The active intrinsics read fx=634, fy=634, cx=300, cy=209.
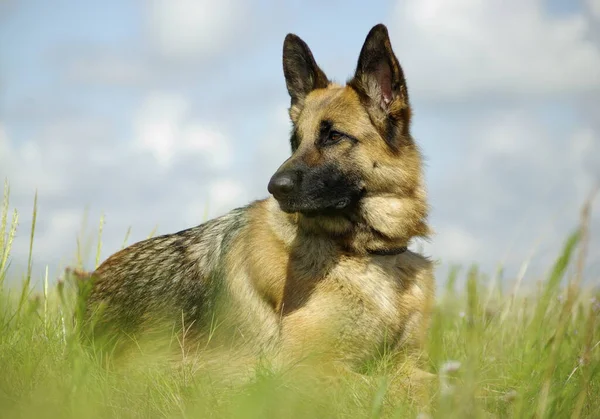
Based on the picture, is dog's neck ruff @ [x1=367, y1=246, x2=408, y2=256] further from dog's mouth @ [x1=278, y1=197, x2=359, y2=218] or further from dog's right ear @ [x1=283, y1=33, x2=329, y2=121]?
dog's right ear @ [x1=283, y1=33, x2=329, y2=121]

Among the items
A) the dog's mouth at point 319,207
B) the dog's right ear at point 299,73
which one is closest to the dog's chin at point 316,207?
the dog's mouth at point 319,207

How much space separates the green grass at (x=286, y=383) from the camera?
261 centimetres

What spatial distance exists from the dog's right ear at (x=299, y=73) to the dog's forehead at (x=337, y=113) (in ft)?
0.98

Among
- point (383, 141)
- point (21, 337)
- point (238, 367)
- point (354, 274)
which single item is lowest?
point (238, 367)

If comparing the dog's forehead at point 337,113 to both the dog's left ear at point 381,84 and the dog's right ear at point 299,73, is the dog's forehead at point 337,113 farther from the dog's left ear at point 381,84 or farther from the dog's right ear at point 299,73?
the dog's right ear at point 299,73

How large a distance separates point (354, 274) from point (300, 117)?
138cm

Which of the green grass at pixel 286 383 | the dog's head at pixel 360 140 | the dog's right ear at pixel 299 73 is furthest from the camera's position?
the dog's right ear at pixel 299 73

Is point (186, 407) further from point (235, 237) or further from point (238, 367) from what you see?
point (235, 237)

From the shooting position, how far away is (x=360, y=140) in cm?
482

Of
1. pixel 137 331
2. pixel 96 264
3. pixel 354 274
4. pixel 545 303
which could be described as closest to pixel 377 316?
pixel 354 274

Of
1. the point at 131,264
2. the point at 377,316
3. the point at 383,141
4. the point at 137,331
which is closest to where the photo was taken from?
the point at 377,316

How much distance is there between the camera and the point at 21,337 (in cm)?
418

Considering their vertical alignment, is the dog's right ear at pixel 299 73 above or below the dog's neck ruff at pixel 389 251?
above

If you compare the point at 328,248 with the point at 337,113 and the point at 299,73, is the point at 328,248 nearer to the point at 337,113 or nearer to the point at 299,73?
the point at 337,113
